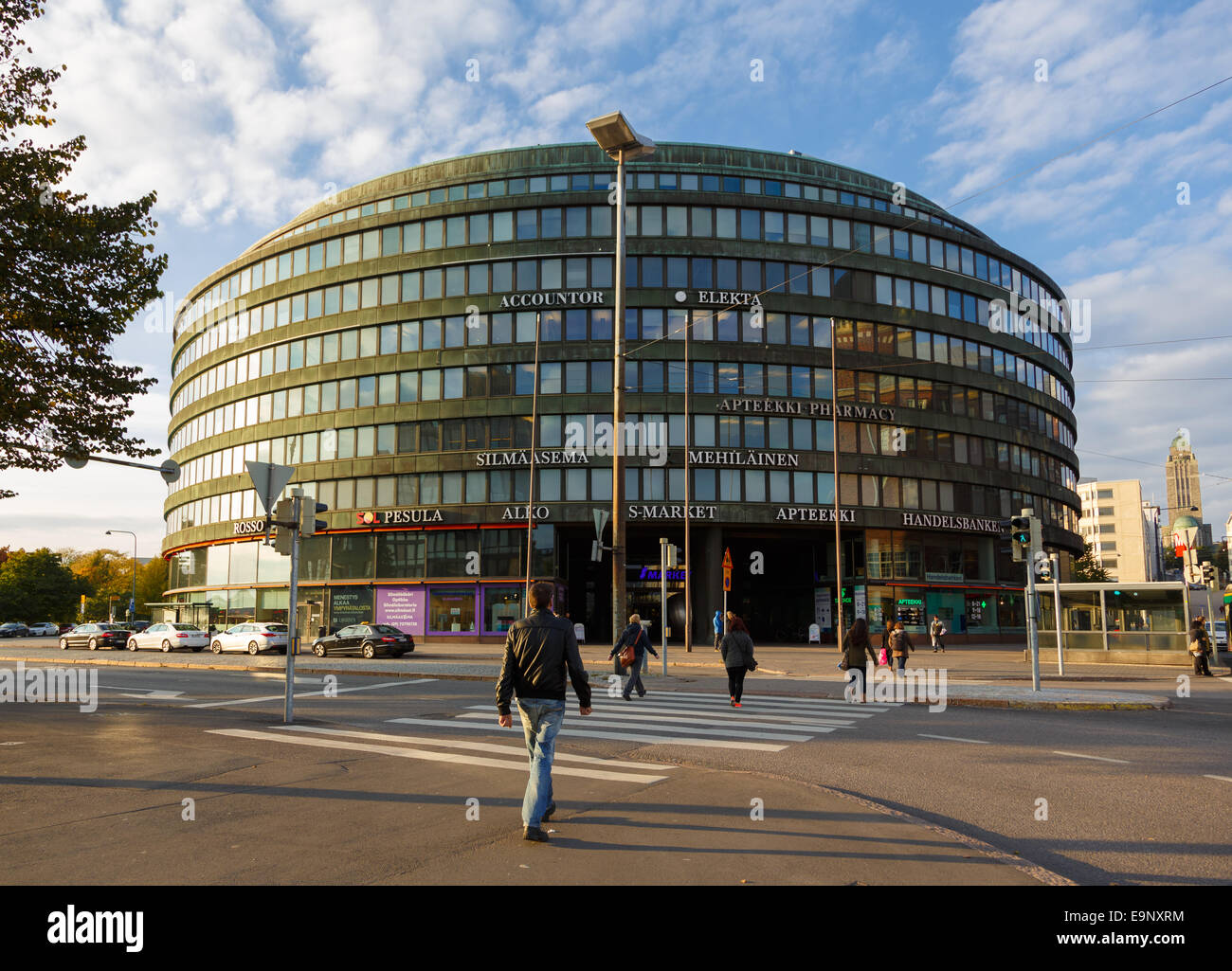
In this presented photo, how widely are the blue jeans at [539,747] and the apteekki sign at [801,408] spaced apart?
123 feet

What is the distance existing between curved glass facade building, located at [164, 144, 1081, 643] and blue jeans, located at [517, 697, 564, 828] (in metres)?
33.5

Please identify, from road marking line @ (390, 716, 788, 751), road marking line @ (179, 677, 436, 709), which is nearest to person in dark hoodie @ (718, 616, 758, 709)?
road marking line @ (390, 716, 788, 751)

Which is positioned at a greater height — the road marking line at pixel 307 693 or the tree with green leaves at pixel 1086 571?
the tree with green leaves at pixel 1086 571

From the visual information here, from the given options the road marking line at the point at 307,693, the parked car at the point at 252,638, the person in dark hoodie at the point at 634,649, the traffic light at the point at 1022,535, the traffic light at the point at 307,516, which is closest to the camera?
the traffic light at the point at 307,516

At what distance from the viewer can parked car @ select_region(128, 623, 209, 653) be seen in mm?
38750

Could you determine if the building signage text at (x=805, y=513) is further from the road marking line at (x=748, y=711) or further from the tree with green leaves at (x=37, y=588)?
the tree with green leaves at (x=37, y=588)

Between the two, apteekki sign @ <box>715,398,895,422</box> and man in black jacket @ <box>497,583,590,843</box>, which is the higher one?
apteekki sign @ <box>715,398,895,422</box>

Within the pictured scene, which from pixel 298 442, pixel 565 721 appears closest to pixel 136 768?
pixel 565 721

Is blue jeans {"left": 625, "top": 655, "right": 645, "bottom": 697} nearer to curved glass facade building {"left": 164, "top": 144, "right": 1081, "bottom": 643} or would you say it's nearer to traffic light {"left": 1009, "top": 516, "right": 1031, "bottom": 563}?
traffic light {"left": 1009, "top": 516, "right": 1031, "bottom": 563}

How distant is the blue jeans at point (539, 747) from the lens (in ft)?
20.0

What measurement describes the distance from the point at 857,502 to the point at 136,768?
4011 cm

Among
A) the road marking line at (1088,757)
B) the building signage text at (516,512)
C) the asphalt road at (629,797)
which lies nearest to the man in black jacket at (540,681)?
the asphalt road at (629,797)
